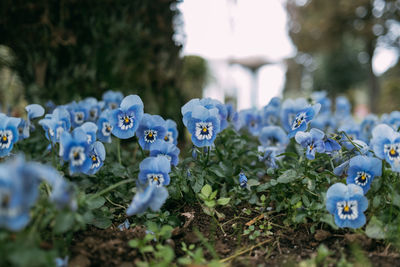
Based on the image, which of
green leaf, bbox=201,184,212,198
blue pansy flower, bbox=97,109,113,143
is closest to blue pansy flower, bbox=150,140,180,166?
green leaf, bbox=201,184,212,198

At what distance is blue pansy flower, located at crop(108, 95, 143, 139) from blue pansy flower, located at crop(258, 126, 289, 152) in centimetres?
98

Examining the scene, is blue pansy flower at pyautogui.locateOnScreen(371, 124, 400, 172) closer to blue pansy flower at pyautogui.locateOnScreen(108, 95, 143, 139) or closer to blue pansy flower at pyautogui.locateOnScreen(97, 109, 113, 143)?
blue pansy flower at pyautogui.locateOnScreen(108, 95, 143, 139)

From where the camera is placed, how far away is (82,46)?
124 inches

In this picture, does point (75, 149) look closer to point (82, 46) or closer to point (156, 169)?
point (156, 169)

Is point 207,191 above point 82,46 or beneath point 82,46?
beneath

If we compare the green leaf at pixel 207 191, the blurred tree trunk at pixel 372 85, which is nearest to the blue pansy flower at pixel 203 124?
the green leaf at pixel 207 191

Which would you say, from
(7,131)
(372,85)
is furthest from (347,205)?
(372,85)

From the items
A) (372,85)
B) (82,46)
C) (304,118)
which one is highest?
(372,85)

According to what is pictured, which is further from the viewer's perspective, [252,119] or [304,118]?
[252,119]

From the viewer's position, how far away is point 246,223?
1724mm

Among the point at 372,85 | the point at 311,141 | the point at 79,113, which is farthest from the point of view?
the point at 372,85

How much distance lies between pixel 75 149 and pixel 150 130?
1.52ft

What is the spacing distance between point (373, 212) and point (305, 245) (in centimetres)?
32

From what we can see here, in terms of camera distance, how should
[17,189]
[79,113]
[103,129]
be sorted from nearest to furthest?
[17,189] → [103,129] → [79,113]
